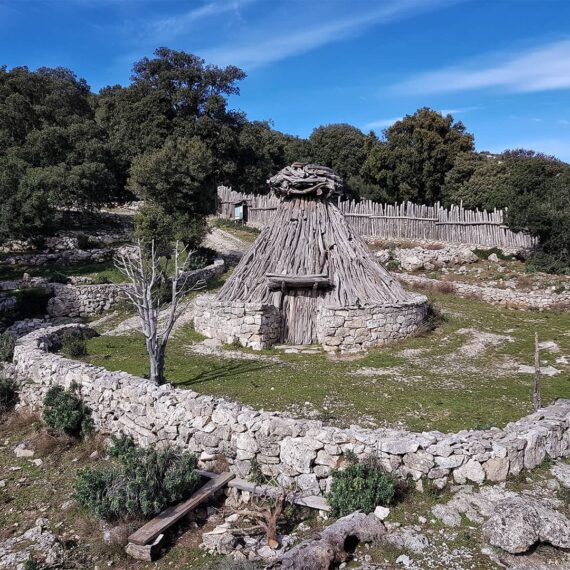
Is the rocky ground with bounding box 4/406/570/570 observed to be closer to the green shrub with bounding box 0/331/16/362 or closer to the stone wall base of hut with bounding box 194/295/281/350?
the green shrub with bounding box 0/331/16/362

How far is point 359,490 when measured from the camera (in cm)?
713

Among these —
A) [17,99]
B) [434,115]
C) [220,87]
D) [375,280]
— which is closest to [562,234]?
[375,280]

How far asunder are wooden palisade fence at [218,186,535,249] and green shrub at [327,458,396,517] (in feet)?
74.3

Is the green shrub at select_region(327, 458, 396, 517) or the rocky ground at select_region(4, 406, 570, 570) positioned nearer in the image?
the rocky ground at select_region(4, 406, 570, 570)

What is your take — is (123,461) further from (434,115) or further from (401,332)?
(434,115)

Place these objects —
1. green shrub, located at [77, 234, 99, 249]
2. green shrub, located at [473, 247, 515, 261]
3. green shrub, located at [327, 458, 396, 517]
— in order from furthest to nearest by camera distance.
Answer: green shrub, located at [77, 234, 99, 249] → green shrub, located at [473, 247, 515, 261] → green shrub, located at [327, 458, 396, 517]

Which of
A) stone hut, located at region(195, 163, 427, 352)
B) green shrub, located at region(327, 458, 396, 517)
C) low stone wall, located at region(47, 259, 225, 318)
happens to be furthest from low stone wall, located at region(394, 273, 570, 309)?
green shrub, located at region(327, 458, 396, 517)

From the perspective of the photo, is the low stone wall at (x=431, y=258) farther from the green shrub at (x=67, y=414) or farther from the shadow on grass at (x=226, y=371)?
the green shrub at (x=67, y=414)

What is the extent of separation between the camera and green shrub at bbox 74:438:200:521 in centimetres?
723

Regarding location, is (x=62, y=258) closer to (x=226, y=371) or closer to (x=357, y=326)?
(x=226, y=371)

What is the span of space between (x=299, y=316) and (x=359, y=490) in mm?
10159

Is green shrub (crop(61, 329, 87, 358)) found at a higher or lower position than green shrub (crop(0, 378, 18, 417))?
higher

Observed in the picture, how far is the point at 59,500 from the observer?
8516 millimetres

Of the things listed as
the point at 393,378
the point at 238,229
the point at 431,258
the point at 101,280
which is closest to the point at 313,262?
the point at 393,378
